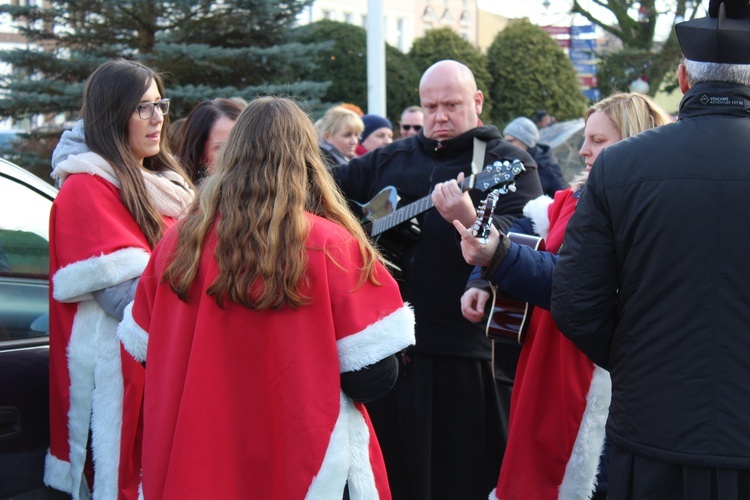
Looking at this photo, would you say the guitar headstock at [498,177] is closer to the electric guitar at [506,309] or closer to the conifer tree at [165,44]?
the electric guitar at [506,309]

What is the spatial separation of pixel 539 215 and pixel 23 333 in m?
2.03

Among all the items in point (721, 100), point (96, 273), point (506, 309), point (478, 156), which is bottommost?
point (506, 309)

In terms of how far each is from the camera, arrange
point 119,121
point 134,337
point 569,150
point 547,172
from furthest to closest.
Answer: point 569,150 < point 547,172 < point 119,121 < point 134,337

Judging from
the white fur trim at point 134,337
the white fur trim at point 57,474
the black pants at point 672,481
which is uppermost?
the white fur trim at point 134,337

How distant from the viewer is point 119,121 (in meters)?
3.41

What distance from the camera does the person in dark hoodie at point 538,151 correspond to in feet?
27.4

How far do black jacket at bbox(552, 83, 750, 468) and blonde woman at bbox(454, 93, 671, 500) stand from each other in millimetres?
604

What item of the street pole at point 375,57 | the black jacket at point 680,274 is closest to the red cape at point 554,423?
the black jacket at point 680,274

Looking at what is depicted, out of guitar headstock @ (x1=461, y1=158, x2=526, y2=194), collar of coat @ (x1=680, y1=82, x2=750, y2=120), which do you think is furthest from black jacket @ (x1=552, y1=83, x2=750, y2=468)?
guitar headstock @ (x1=461, y1=158, x2=526, y2=194)

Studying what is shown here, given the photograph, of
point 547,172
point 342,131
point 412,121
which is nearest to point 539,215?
point 342,131

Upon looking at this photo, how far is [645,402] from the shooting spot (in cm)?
232

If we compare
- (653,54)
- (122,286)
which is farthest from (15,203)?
(653,54)

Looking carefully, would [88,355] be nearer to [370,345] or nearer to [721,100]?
[370,345]

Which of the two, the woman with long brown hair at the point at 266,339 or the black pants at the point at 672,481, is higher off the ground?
the woman with long brown hair at the point at 266,339
